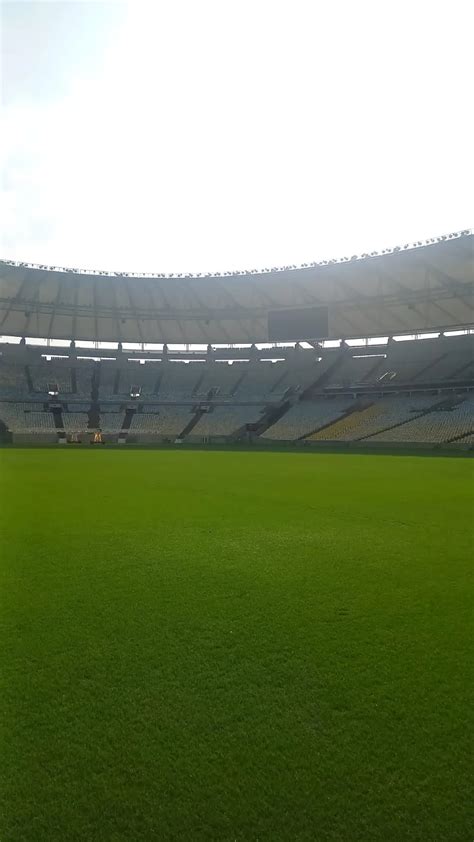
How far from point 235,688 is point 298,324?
4602 cm

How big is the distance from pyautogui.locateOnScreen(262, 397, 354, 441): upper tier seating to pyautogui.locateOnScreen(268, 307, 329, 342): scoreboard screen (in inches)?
267

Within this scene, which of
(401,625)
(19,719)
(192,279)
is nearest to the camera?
(19,719)

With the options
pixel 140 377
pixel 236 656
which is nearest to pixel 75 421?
pixel 140 377

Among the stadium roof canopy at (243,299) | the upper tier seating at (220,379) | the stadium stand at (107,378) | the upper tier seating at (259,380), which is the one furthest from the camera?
the upper tier seating at (220,379)

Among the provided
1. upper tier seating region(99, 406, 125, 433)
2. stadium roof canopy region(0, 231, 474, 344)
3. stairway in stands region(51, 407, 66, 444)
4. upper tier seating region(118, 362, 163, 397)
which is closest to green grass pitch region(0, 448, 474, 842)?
stadium roof canopy region(0, 231, 474, 344)

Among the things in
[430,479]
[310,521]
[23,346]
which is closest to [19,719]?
[310,521]

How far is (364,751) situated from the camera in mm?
2279

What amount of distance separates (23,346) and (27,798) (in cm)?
5300

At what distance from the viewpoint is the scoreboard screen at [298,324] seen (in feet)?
152

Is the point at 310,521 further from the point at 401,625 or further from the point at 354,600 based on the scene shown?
the point at 401,625

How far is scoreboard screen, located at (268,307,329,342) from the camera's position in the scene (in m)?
46.3

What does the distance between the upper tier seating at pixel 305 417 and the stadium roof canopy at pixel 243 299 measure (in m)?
7.00

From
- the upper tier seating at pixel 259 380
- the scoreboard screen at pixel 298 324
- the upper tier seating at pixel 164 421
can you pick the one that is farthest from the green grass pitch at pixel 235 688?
the upper tier seating at pixel 259 380

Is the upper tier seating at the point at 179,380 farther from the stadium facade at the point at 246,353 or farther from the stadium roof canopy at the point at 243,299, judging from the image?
the stadium roof canopy at the point at 243,299
